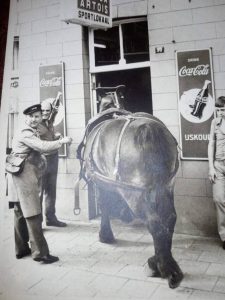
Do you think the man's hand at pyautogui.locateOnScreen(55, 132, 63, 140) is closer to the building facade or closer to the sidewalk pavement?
the building facade

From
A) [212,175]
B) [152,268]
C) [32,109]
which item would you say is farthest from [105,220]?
[32,109]

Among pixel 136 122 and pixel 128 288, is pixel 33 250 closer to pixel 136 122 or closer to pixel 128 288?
pixel 128 288

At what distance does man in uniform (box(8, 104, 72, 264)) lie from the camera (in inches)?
86.7

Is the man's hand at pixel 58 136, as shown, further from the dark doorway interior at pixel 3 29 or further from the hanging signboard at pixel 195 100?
the hanging signboard at pixel 195 100

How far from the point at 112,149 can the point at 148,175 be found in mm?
266

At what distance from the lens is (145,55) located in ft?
7.22

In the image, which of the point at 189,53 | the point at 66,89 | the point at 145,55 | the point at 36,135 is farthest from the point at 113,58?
the point at 36,135

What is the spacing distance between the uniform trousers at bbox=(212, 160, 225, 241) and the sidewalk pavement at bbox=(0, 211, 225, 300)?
3.5 inches

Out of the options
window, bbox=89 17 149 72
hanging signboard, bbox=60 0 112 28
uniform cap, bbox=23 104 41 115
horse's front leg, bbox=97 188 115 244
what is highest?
hanging signboard, bbox=60 0 112 28

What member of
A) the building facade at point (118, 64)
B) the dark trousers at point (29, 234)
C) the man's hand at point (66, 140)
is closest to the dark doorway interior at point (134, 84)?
the building facade at point (118, 64)

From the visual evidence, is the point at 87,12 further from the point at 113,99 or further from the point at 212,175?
the point at 212,175

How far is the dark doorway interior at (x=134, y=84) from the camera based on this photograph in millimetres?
2123

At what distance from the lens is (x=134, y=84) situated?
2.17 m

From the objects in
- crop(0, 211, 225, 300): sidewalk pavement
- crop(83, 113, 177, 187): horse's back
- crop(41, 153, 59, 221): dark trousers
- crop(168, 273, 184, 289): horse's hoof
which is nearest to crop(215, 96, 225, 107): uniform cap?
crop(83, 113, 177, 187): horse's back
